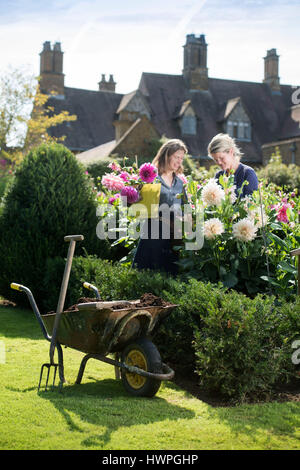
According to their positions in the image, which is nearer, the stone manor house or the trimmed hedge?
the trimmed hedge

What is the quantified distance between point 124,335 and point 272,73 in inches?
1420

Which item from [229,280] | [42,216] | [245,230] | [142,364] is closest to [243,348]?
[142,364]

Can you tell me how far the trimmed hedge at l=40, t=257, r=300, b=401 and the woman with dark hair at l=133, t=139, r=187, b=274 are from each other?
105cm

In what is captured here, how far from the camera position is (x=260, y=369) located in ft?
13.8

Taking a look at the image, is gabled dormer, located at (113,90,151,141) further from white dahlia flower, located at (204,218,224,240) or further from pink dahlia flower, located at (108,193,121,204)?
white dahlia flower, located at (204,218,224,240)

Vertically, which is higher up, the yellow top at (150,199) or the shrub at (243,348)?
the yellow top at (150,199)

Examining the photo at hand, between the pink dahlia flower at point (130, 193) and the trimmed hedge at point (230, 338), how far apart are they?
1.13m

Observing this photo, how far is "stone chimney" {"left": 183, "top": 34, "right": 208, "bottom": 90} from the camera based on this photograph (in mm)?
34469

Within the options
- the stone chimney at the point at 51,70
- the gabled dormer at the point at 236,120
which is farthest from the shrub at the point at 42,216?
the stone chimney at the point at 51,70

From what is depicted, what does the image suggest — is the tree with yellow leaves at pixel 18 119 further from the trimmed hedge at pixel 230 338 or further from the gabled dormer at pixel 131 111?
the trimmed hedge at pixel 230 338

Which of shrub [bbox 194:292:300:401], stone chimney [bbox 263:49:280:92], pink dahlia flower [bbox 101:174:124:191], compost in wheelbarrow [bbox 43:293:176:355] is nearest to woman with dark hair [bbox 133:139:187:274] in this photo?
pink dahlia flower [bbox 101:174:124:191]

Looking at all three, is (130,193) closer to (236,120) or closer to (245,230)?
(245,230)

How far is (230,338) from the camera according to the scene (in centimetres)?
419

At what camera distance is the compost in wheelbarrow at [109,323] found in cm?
416
